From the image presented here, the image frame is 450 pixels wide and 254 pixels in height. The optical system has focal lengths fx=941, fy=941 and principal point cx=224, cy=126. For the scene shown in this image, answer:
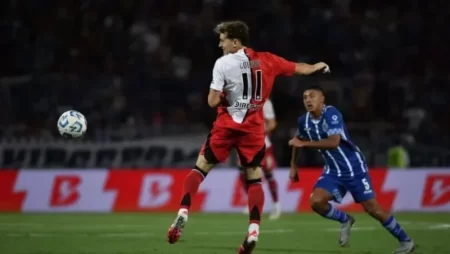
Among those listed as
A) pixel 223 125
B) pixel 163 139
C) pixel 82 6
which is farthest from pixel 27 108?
pixel 223 125

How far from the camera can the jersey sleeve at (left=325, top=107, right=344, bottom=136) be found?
10219 millimetres

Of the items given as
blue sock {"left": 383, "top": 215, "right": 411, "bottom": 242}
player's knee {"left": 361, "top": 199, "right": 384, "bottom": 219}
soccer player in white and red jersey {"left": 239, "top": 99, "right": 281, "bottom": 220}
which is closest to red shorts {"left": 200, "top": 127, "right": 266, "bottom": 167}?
player's knee {"left": 361, "top": 199, "right": 384, "bottom": 219}

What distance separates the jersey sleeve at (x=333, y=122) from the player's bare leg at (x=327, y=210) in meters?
0.69

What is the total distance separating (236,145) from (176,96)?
10142 mm

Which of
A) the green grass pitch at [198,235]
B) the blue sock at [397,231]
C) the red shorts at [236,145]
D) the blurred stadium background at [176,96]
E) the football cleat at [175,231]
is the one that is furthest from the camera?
the blurred stadium background at [176,96]

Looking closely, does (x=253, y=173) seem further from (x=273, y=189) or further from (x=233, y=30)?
(x=273, y=189)

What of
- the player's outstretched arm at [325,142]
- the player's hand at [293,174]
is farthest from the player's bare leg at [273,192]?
the player's outstretched arm at [325,142]

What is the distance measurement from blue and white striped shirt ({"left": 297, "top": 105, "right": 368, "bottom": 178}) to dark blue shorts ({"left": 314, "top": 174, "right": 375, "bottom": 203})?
0.06 meters

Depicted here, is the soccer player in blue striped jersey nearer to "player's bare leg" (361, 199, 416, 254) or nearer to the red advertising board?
"player's bare leg" (361, 199, 416, 254)

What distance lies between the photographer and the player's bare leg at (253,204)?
879 cm

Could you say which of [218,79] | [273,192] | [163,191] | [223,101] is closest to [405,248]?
[223,101]

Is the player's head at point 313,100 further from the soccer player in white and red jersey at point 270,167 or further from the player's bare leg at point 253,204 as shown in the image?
the soccer player in white and red jersey at point 270,167

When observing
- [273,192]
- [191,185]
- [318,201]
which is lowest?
[273,192]

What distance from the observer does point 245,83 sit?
9250mm
